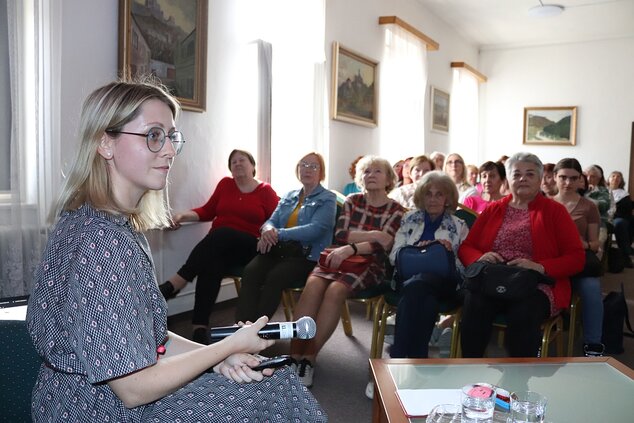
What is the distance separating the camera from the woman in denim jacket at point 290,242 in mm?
3123

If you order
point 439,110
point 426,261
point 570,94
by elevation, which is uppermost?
point 570,94

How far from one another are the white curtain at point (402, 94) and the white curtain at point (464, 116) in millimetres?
1567

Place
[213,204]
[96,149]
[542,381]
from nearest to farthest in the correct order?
[96,149], [542,381], [213,204]

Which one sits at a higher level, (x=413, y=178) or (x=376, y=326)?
(x=413, y=178)

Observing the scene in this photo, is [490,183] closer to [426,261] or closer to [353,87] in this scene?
[426,261]

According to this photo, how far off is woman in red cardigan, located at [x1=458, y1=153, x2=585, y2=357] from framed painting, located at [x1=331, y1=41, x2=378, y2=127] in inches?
111

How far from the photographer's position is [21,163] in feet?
9.16

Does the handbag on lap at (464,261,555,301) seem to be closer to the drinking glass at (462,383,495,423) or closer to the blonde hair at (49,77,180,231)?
the drinking glass at (462,383,495,423)

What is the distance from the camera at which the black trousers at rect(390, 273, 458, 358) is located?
2.59 metres

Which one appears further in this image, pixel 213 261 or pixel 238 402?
pixel 213 261

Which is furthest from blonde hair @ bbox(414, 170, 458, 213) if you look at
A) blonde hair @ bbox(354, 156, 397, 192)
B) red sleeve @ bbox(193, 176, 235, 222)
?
red sleeve @ bbox(193, 176, 235, 222)

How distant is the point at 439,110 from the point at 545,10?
6.28 ft

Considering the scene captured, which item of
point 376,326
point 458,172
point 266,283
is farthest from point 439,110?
point 376,326

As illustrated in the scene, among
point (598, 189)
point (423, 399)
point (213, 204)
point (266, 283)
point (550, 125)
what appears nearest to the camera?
point (423, 399)
